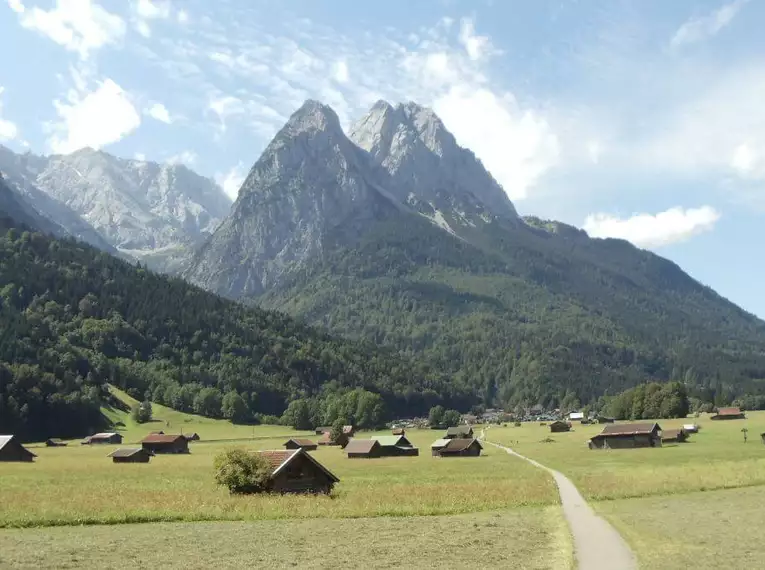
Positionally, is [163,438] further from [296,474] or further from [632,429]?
[632,429]

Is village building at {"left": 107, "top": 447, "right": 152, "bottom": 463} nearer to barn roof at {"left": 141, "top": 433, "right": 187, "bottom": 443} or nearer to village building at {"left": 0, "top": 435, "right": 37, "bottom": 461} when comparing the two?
village building at {"left": 0, "top": 435, "right": 37, "bottom": 461}

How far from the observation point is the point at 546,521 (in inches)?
1662

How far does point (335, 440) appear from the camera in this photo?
524 ft

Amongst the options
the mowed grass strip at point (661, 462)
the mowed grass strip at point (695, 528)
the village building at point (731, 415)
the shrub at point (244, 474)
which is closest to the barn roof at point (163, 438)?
the mowed grass strip at point (661, 462)

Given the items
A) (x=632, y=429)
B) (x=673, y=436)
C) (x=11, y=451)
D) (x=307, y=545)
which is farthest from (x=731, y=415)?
(x=307, y=545)

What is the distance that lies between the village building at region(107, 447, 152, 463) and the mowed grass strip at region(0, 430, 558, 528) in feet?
66.6

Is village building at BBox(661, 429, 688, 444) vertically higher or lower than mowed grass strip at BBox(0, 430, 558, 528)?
higher

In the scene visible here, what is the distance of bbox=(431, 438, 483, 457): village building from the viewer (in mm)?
121125

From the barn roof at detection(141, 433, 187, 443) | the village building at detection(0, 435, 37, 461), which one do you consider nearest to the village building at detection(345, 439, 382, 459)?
the barn roof at detection(141, 433, 187, 443)

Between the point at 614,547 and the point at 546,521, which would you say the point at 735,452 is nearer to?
the point at 546,521

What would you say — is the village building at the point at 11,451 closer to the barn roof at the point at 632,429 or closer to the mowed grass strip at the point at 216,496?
the mowed grass strip at the point at 216,496

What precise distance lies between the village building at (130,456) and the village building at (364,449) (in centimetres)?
3390

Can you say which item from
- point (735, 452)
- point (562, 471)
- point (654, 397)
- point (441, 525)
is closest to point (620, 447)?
point (735, 452)

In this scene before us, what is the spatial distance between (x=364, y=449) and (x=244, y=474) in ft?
230
